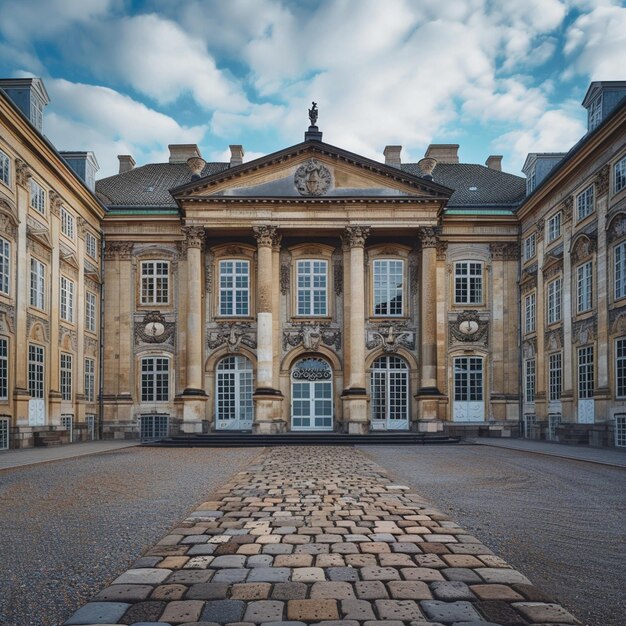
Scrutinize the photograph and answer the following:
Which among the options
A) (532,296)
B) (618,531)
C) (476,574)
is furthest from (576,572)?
(532,296)

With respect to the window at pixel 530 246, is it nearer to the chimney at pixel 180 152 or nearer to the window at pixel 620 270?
the window at pixel 620 270

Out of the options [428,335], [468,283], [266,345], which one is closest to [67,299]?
[266,345]

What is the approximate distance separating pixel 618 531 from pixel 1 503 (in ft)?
28.1

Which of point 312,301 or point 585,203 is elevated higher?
point 585,203

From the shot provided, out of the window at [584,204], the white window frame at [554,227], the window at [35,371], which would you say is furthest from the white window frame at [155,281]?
the window at [584,204]

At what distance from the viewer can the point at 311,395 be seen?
3144 cm

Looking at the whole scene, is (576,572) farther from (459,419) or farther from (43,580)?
(459,419)

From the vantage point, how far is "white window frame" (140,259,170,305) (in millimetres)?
32125

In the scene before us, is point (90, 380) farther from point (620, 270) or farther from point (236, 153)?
point (620, 270)

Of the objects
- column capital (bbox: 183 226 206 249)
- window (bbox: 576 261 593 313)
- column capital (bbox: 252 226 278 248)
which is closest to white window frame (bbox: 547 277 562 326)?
window (bbox: 576 261 593 313)

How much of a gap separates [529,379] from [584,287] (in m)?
6.99

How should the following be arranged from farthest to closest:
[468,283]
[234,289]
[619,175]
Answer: [468,283], [234,289], [619,175]

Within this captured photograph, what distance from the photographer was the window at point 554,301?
2705cm

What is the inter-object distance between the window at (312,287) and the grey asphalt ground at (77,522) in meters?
15.7
